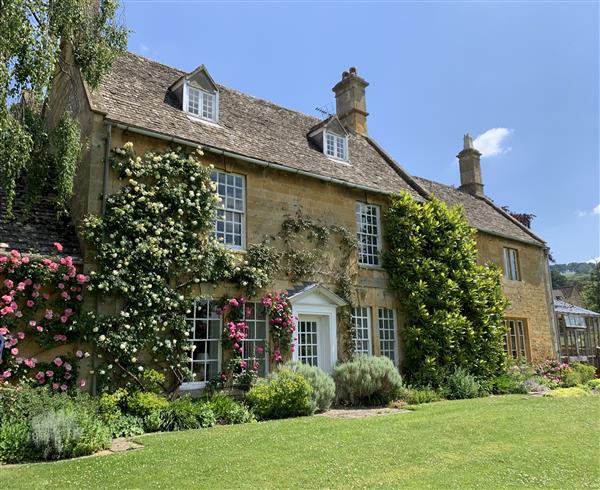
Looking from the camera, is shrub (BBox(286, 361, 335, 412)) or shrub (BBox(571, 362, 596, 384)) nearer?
shrub (BBox(286, 361, 335, 412))

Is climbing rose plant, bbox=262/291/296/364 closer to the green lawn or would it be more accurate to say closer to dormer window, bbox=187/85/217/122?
the green lawn

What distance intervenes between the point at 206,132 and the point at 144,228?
12.4 feet

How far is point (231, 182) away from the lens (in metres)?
13.5

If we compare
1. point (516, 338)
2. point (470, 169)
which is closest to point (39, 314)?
point (516, 338)

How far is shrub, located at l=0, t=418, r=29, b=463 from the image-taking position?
717 centimetres

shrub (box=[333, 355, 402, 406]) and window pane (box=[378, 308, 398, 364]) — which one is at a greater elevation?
window pane (box=[378, 308, 398, 364])

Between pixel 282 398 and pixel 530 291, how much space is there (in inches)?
645

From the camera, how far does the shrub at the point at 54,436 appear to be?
726cm

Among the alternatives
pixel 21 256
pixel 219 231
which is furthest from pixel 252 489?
pixel 219 231

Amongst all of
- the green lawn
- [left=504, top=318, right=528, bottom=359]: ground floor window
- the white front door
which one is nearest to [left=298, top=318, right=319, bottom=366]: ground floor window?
the white front door

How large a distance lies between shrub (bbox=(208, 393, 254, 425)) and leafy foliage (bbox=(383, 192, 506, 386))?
6.64m

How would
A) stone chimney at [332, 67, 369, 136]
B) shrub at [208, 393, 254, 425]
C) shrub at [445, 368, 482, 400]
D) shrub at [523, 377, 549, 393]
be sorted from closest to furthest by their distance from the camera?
shrub at [208, 393, 254, 425] < shrub at [445, 368, 482, 400] < shrub at [523, 377, 549, 393] < stone chimney at [332, 67, 369, 136]

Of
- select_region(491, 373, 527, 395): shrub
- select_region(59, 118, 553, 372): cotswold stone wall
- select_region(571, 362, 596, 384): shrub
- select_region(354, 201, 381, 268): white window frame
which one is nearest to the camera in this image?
select_region(59, 118, 553, 372): cotswold stone wall

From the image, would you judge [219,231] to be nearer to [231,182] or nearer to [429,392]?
[231,182]
